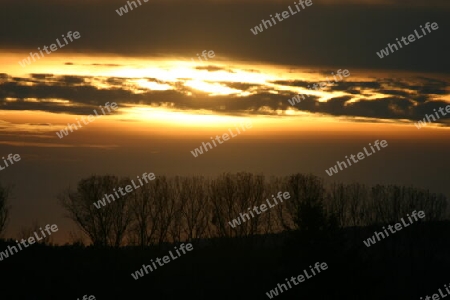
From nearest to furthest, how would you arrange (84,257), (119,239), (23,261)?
(23,261), (84,257), (119,239)

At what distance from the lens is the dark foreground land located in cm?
4797

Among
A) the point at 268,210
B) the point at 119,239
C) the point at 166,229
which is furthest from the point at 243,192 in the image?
the point at 119,239

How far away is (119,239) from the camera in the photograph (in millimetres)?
72375

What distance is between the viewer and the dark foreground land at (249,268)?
157ft

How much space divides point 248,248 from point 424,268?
1598 centimetres

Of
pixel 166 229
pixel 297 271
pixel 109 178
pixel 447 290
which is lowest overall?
pixel 447 290

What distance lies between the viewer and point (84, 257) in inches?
2416

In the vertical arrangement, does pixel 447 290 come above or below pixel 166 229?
below

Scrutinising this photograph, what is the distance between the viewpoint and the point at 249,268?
65.4 metres

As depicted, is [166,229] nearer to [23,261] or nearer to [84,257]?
[84,257]

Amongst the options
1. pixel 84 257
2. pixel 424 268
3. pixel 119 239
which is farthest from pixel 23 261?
pixel 424 268

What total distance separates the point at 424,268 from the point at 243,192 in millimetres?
17584

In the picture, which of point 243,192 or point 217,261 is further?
point 243,192

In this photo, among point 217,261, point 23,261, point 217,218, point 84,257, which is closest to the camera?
point 23,261
